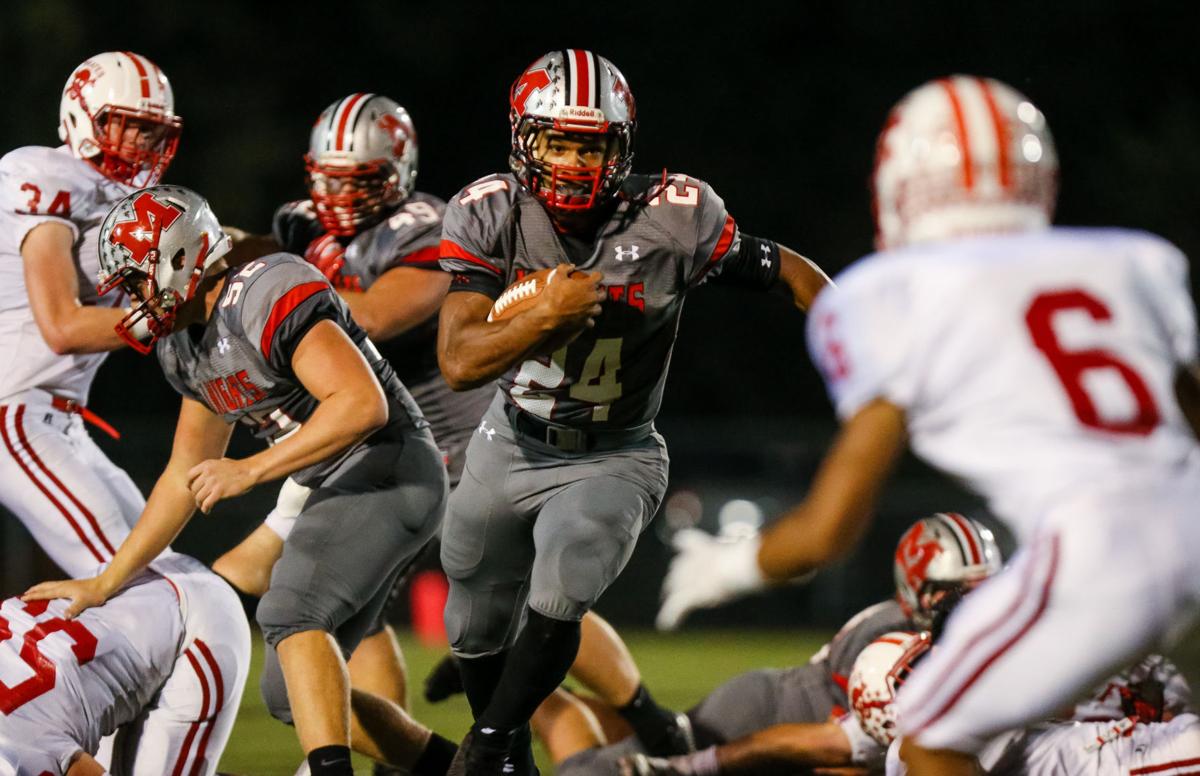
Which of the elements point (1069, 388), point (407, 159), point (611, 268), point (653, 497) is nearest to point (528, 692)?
point (653, 497)

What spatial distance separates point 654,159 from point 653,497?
47.9ft

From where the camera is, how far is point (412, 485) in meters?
4.26

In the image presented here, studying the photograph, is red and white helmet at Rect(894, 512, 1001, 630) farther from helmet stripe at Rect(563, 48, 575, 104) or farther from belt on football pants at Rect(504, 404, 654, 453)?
helmet stripe at Rect(563, 48, 575, 104)

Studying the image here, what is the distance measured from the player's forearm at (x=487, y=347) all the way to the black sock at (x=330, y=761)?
909 mm

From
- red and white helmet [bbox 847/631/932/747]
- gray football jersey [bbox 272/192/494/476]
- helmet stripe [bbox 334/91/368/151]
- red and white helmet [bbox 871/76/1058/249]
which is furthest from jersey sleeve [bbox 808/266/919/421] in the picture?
helmet stripe [bbox 334/91/368/151]

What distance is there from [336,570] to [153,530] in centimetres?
48

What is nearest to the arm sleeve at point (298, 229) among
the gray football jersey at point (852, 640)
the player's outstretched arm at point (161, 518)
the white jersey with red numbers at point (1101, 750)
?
the player's outstretched arm at point (161, 518)

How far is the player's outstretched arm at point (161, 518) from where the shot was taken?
3.89 m

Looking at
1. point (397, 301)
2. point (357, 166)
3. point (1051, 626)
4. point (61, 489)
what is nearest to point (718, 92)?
point (357, 166)

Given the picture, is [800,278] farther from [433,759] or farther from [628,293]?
[433,759]

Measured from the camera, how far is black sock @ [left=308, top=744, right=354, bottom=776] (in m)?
3.74

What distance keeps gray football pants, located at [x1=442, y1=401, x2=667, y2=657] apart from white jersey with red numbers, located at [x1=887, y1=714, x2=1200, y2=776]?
0.95m

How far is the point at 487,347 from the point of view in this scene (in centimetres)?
381

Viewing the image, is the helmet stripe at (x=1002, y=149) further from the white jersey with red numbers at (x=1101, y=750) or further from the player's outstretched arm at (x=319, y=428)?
the player's outstretched arm at (x=319, y=428)
